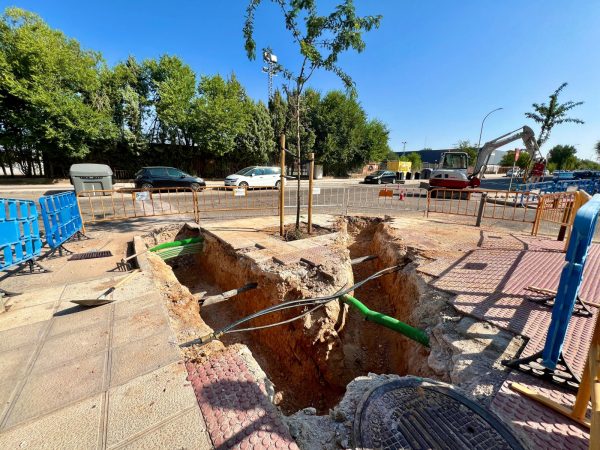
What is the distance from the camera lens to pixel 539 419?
1804 mm

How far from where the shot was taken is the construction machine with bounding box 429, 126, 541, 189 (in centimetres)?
1329

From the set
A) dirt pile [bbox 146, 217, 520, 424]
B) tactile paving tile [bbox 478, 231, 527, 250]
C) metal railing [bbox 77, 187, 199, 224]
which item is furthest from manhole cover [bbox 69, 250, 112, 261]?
tactile paving tile [bbox 478, 231, 527, 250]

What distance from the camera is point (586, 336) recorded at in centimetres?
252

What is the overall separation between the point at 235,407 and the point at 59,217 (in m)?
5.92

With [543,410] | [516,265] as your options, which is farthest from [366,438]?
[516,265]

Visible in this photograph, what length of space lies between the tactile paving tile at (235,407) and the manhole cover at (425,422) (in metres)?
0.59

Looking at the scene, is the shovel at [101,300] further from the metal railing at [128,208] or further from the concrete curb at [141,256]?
the metal railing at [128,208]

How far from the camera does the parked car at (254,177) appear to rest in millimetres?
17828

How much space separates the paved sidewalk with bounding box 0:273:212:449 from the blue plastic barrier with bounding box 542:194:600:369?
2.76m

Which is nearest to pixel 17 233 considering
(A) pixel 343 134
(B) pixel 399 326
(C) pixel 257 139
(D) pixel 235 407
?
(D) pixel 235 407

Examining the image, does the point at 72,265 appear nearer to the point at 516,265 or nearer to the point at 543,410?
the point at 543,410

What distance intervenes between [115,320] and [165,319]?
625 mm

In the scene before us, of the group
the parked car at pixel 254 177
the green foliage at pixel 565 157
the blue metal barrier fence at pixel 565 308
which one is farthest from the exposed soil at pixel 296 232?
the green foliage at pixel 565 157

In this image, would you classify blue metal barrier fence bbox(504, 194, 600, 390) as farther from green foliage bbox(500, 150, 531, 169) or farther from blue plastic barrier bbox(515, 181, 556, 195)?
green foliage bbox(500, 150, 531, 169)
